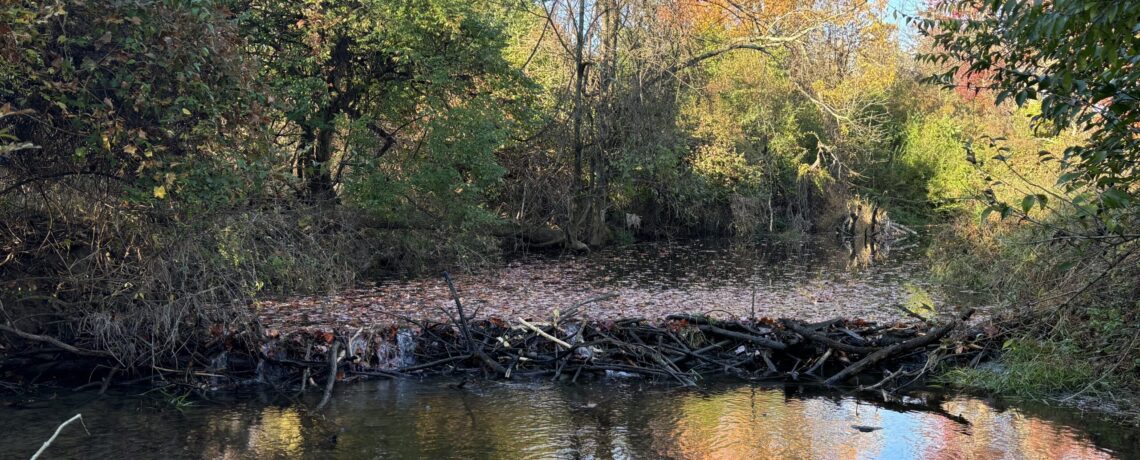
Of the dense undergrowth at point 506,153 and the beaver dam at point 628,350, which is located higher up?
the dense undergrowth at point 506,153

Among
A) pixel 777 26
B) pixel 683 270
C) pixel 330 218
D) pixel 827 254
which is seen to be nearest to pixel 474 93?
pixel 330 218

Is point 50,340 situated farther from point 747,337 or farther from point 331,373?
point 747,337

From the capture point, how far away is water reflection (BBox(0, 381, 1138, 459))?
779 centimetres

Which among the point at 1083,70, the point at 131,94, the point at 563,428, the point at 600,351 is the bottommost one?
the point at 563,428

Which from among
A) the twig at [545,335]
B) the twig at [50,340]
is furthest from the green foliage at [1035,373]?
the twig at [50,340]

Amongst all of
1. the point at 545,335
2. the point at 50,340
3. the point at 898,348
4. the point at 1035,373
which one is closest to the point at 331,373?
the point at 545,335

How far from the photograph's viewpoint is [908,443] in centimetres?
799

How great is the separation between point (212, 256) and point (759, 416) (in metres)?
6.74

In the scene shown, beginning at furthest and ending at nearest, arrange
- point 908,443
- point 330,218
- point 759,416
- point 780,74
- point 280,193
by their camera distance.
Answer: point 780,74 → point 330,218 → point 280,193 → point 759,416 → point 908,443

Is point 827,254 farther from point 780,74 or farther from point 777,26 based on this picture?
point 780,74

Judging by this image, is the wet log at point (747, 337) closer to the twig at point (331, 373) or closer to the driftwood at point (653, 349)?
the driftwood at point (653, 349)

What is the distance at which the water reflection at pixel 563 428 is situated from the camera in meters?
7.79

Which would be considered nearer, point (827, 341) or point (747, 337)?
point (827, 341)

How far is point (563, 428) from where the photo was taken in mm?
8523
